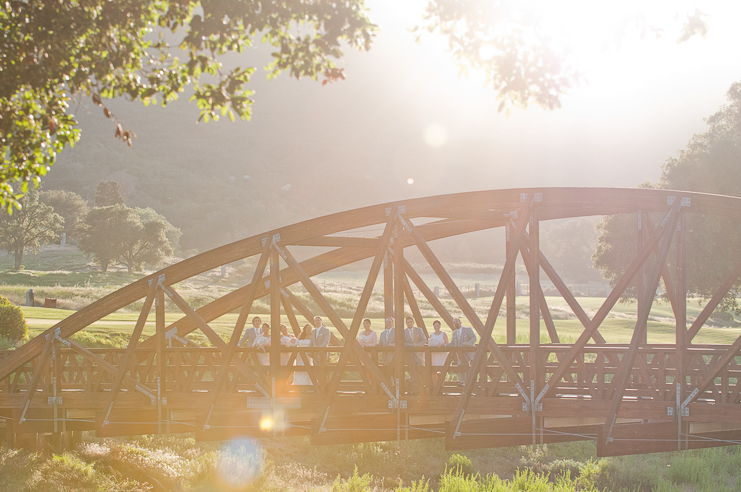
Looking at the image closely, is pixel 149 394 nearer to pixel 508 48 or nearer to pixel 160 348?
pixel 160 348

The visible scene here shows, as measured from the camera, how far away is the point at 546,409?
502 inches

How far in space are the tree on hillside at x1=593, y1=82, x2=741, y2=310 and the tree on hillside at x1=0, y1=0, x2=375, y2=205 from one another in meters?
26.3

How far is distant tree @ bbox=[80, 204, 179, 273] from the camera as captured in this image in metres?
66.4

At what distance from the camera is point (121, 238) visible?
66.9 meters

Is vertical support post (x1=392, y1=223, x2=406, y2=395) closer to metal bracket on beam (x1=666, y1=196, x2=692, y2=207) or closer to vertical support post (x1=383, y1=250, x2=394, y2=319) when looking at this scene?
vertical support post (x1=383, y1=250, x2=394, y2=319)

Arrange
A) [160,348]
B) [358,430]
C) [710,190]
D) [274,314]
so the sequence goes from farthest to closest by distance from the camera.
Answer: [710,190], [160,348], [358,430], [274,314]

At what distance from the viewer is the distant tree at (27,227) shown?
2653 inches

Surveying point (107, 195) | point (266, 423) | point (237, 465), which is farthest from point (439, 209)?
point (107, 195)

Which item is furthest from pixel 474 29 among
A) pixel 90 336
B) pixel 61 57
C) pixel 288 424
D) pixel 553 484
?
pixel 90 336

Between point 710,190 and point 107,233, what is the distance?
5406 centimetres

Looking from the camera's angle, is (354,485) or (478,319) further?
(354,485)

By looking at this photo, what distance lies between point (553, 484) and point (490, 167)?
160 m

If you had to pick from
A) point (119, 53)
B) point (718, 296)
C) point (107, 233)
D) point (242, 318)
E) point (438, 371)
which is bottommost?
point (438, 371)

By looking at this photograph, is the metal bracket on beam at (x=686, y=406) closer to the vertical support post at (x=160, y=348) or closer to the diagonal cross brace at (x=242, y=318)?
the diagonal cross brace at (x=242, y=318)
